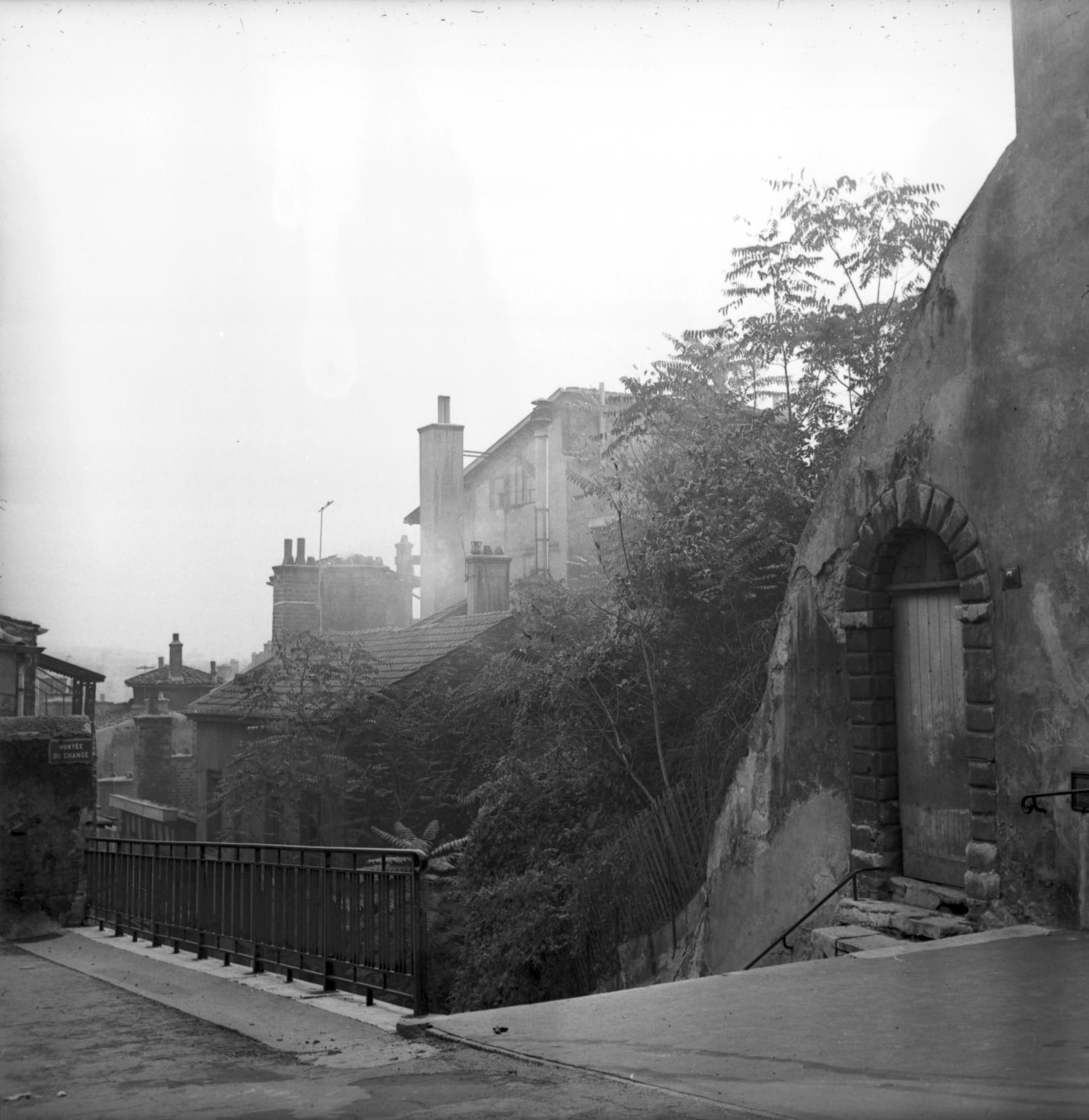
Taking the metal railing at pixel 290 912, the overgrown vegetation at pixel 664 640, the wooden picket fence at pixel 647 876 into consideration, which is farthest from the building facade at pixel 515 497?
the metal railing at pixel 290 912

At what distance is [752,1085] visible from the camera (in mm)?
4375

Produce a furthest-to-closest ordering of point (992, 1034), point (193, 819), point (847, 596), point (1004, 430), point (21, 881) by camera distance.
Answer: point (193, 819) → point (21, 881) → point (847, 596) → point (1004, 430) → point (992, 1034)

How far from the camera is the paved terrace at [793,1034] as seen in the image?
13.7 feet

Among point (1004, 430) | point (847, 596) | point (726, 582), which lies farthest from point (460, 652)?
point (1004, 430)

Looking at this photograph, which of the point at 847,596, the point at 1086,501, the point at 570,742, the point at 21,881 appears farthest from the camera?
the point at 570,742

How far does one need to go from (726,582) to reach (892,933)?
5468 millimetres

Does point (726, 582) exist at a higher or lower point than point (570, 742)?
higher

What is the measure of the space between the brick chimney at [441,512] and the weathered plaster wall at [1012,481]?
22696 mm

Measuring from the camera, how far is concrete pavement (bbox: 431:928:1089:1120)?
4180 mm

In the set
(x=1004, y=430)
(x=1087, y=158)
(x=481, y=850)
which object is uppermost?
(x=1087, y=158)

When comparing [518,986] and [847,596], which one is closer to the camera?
[847,596]

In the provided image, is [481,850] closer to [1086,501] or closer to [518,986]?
[518,986]

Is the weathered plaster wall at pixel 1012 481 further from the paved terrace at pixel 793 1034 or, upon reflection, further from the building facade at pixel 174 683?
the building facade at pixel 174 683

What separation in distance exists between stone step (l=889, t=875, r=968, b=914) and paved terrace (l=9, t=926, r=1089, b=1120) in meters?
0.78
